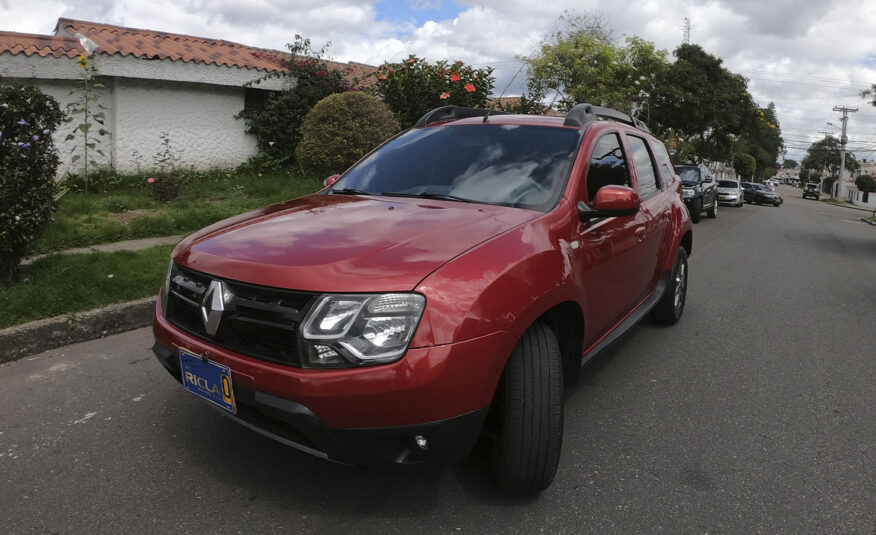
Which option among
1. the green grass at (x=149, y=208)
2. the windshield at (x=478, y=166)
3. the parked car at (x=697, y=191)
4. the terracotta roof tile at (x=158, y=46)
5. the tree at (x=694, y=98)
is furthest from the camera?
the tree at (x=694, y=98)

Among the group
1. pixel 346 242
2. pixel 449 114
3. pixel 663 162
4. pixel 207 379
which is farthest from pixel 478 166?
pixel 663 162

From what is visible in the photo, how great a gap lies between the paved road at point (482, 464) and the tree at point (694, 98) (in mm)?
26175

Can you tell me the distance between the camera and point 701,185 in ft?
58.5

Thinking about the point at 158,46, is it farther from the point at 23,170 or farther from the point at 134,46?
the point at 23,170

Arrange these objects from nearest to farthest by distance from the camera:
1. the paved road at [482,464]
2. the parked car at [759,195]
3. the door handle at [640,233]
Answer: the paved road at [482,464] → the door handle at [640,233] → the parked car at [759,195]

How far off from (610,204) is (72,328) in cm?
392

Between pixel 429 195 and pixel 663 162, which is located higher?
pixel 663 162

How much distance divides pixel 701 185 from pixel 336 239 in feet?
58.0

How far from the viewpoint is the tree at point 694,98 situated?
27984 mm

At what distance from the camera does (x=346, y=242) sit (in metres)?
2.32

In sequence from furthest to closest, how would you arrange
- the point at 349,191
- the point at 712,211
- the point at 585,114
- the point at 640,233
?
the point at 712,211 < the point at 640,233 < the point at 585,114 < the point at 349,191

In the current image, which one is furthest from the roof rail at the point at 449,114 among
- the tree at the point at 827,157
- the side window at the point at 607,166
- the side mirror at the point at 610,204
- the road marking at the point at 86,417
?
the tree at the point at 827,157

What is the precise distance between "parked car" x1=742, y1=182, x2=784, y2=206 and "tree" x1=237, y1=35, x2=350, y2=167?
32289 mm

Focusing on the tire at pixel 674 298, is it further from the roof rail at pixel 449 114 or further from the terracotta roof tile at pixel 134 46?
the terracotta roof tile at pixel 134 46
